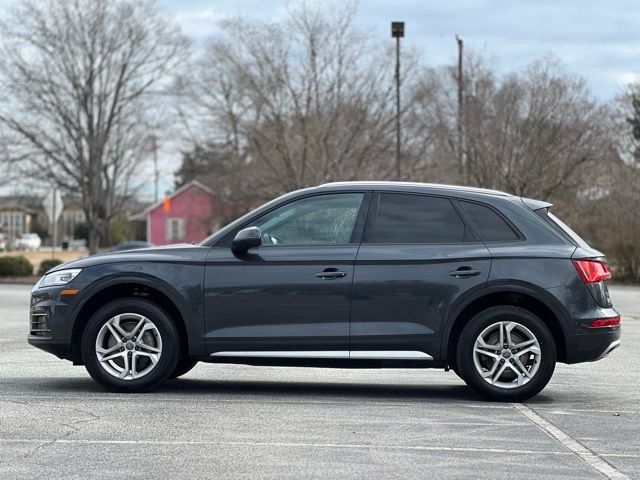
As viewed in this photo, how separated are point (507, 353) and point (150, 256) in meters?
2.86

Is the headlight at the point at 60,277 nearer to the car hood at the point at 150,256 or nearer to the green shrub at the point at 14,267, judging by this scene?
the car hood at the point at 150,256

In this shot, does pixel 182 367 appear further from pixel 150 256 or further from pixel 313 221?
pixel 313 221

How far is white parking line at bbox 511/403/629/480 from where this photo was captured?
6.59 meters

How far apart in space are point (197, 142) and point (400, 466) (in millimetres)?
52356

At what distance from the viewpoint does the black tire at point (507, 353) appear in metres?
9.18

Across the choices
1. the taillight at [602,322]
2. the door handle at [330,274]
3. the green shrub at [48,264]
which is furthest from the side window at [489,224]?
the green shrub at [48,264]

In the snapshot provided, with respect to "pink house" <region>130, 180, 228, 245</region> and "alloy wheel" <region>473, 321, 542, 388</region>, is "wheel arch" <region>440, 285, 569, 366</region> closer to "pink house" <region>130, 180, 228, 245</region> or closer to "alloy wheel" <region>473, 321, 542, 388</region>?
"alloy wheel" <region>473, 321, 542, 388</region>

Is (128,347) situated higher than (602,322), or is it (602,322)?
(602,322)

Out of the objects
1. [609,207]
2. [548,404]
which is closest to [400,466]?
[548,404]

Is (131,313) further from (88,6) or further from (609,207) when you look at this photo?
(88,6)

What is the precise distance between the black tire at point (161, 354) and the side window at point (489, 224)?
8.14 ft

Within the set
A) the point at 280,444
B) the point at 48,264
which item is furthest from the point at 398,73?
the point at 280,444

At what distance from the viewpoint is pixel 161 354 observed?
938 centimetres

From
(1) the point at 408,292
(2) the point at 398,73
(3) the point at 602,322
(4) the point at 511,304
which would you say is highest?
(2) the point at 398,73
